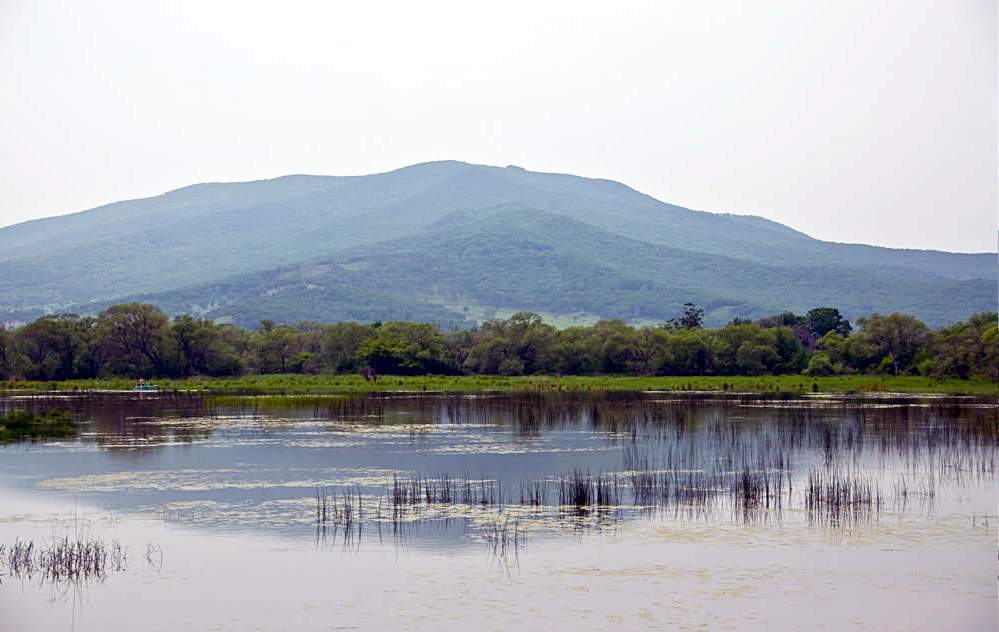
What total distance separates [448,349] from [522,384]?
17.9m

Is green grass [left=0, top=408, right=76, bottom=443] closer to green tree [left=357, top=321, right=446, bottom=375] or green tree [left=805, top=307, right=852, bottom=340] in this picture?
green tree [left=357, top=321, right=446, bottom=375]

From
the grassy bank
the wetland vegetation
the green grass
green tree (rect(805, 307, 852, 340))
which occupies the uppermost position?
green tree (rect(805, 307, 852, 340))

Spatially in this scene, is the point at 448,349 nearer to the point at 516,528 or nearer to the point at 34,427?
the point at 34,427

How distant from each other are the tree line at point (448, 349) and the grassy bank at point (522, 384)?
271 cm

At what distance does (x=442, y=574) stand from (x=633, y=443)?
19.8 m

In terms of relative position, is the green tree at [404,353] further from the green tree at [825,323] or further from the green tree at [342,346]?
the green tree at [825,323]

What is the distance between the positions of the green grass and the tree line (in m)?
42.0

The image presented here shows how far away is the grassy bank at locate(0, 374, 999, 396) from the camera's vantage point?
252ft

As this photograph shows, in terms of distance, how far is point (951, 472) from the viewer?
106ft

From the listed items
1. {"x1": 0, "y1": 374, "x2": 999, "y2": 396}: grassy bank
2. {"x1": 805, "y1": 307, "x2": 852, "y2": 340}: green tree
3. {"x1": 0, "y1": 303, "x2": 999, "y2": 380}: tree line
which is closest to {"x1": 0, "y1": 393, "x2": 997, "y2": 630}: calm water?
{"x1": 0, "y1": 374, "x2": 999, "y2": 396}: grassy bank

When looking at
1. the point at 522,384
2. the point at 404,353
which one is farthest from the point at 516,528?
the point at 404,353

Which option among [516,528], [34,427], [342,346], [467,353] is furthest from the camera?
[467,353]

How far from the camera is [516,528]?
24.5 meters

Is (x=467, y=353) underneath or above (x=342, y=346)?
underneath
